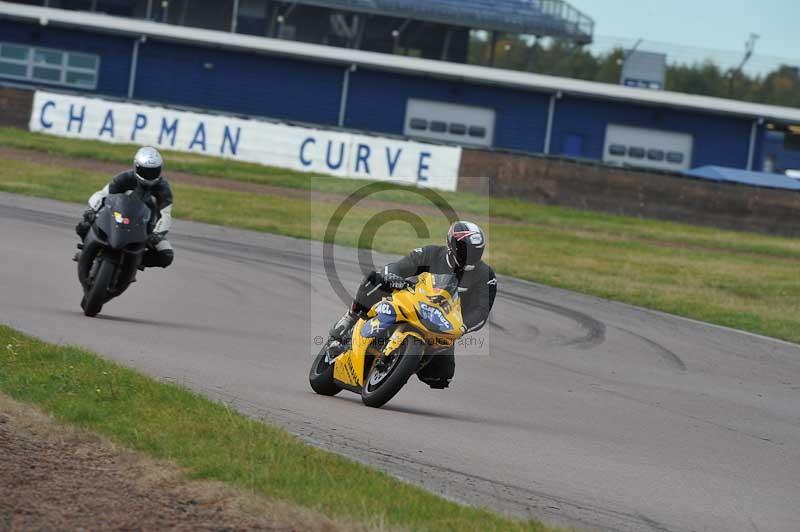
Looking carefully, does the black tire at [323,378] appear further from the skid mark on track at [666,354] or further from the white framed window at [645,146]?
the white framed window at [645,146]

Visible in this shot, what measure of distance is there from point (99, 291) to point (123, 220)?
734 millimetres

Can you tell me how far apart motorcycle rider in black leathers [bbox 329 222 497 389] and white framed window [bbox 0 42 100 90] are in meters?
40.6

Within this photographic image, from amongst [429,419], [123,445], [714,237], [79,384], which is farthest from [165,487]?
[714,237]

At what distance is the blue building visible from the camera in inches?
1869

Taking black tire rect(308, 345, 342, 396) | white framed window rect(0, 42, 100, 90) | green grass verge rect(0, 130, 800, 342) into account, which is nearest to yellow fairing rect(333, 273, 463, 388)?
black tire rect(308, 345, 342, 396)

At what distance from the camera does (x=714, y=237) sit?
3103cm

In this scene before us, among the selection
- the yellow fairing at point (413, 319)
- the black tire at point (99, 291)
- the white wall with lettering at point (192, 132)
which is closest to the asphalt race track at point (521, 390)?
the black tire at point (99, 291)

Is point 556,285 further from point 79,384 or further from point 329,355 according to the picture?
point 79,384

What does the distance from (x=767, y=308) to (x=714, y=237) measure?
364 inches

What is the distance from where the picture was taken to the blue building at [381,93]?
156 feet

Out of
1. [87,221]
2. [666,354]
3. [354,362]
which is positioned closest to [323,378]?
[354,362]

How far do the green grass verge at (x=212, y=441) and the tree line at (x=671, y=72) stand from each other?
48.1m

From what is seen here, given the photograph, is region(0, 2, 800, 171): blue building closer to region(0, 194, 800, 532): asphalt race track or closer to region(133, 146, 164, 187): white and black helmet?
region(0, 194, 800, 532): asphalt race track

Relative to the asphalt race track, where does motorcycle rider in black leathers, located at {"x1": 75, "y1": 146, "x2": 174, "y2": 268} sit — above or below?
above
